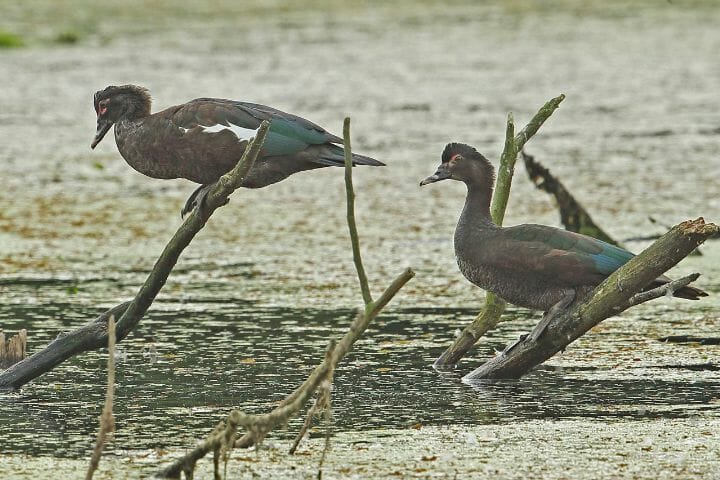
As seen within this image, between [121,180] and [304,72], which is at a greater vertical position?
[304,72]

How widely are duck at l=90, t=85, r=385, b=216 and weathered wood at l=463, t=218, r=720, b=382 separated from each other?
114 cm

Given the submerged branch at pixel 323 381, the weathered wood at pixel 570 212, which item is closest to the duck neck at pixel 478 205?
the submerged branch at pixel 323 381

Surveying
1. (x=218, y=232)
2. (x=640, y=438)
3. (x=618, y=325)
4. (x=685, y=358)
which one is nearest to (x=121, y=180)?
(x=218, y=232)

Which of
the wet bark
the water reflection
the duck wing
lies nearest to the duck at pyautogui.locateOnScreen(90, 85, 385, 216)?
the duck wing

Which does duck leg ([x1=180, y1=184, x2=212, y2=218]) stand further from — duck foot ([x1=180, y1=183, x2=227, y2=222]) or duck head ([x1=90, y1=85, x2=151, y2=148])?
duck head ([x1=90, y1=85, x2=151, y2=148])

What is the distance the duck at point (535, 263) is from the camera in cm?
621

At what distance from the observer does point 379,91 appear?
17.8m

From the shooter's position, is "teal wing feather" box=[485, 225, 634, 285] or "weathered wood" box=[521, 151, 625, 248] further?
"weathered wood" box=[521, 151, 625, 248]

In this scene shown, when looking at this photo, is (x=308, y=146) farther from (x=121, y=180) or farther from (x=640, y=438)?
(x=121, y=180)

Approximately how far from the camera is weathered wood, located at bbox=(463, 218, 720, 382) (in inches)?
231

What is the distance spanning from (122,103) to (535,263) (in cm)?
178

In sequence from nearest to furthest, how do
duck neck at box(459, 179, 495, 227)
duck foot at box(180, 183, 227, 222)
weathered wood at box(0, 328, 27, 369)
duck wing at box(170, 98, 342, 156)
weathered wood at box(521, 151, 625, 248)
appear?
duck foot at box(180, 183, 227, 222) < duck wing at box(170, 98, 342, 156) < duck neck at box(459, 179, 495, 227) < weathered wood at box(0, 328, 27, 369) < weathered wood at box(521, 151, 625, 248)

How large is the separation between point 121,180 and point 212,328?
17.1 feet

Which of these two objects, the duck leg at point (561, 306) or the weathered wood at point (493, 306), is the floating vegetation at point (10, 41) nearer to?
the weathered wood at point (493, 306)
